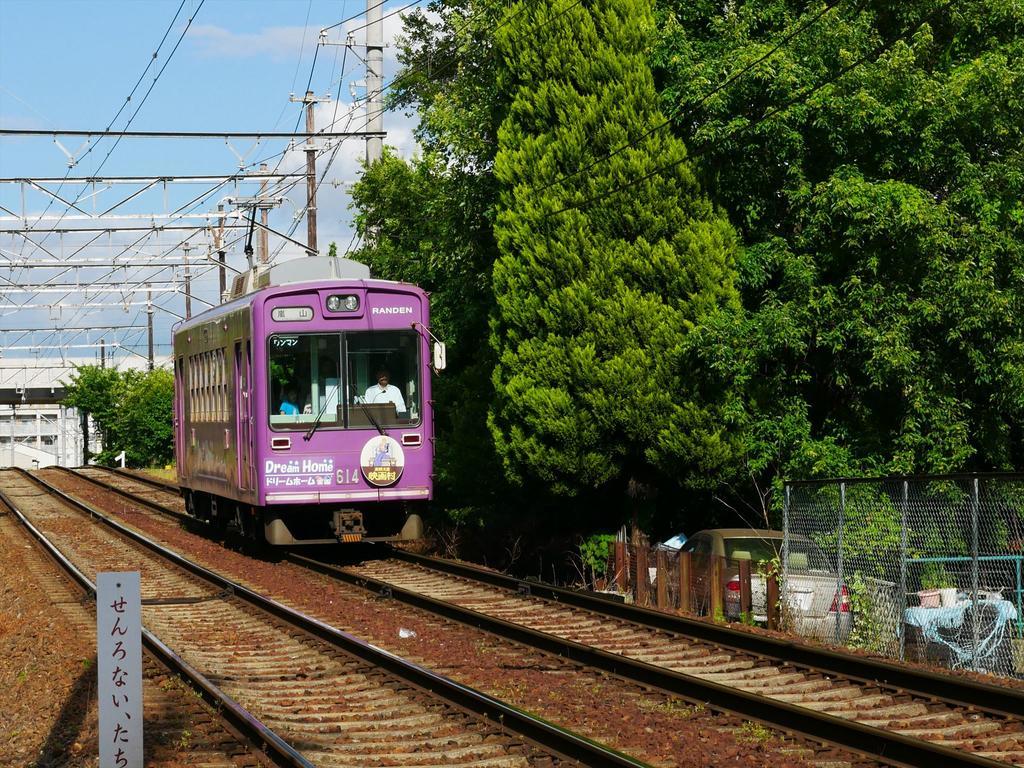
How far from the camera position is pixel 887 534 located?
42.7ft

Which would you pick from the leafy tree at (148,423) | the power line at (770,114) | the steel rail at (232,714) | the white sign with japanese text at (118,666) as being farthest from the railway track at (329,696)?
the leafy tree at (148,423)

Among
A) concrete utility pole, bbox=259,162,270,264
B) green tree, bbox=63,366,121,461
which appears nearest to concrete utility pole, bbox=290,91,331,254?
concrete utility pole, bbox=259,162,270,264

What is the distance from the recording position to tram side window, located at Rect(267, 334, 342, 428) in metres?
18.4

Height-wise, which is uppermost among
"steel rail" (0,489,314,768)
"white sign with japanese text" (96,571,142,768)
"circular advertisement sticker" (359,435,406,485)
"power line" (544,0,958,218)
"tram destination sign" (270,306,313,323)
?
"power line" (544,0,958,218)

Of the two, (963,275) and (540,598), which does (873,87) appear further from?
(540,598)

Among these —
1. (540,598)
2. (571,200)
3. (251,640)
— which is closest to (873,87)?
(571,200)

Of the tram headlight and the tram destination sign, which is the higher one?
the tram headlight

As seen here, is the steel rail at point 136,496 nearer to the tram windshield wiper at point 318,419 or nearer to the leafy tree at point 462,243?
the leafy tree at point 462,243

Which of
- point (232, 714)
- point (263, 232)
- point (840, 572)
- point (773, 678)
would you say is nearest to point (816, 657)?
point (773, 678)

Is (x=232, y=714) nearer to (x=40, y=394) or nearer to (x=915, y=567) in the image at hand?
(x=915, y=567)

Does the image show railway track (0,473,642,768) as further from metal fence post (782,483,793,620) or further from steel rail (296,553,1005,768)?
metal fence post (782,483,793,620)

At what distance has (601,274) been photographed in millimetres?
16859

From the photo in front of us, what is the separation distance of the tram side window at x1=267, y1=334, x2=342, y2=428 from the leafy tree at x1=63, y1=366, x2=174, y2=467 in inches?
1605

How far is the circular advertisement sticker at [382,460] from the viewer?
1850 centimetres
